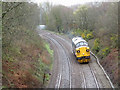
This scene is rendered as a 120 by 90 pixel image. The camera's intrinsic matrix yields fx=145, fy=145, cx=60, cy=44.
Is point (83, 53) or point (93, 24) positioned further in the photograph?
point (93, 24)

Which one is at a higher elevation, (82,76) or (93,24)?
(93,24)

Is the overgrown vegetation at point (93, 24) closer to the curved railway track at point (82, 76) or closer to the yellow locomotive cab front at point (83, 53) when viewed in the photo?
the yellow locomotive cab front at point (83, 53)

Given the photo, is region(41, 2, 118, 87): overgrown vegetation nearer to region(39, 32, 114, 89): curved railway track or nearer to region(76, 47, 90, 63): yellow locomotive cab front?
region(76, 47, 90, 63): yellow locomotive cab front

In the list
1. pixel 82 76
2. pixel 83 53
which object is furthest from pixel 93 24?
pixel 82 76

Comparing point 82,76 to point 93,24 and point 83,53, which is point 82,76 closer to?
point 83,53

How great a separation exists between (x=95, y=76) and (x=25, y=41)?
1014 cm

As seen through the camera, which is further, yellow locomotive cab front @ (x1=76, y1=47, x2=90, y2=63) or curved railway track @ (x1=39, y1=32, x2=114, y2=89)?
yellow locomotive cab front @ (x1=76, y1=47, x2=90, y2=63)

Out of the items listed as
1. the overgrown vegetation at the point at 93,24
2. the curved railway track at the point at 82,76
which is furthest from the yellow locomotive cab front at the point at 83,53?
the overgrown vegetation at the point at 93,24

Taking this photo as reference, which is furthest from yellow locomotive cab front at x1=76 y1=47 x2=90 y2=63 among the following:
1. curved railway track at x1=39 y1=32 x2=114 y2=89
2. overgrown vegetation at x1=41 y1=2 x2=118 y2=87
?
overgrown vegetation at x1=41 y1=2 x2=118 y2=87

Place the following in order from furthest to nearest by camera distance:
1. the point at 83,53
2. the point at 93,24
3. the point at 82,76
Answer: the point at 93,24
the point at 83,53
the point at 82,76

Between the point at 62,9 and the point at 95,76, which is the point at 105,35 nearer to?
the point at 95,76

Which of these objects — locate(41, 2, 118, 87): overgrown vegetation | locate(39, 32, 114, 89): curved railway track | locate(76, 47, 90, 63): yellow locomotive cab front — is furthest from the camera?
locate(41, 2, 118, 87): overgrown vegetation

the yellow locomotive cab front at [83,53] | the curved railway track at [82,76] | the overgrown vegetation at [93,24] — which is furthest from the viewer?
the overgrown vegetation at [93,24]

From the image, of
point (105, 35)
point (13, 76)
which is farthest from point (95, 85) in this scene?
point (105, 35)
